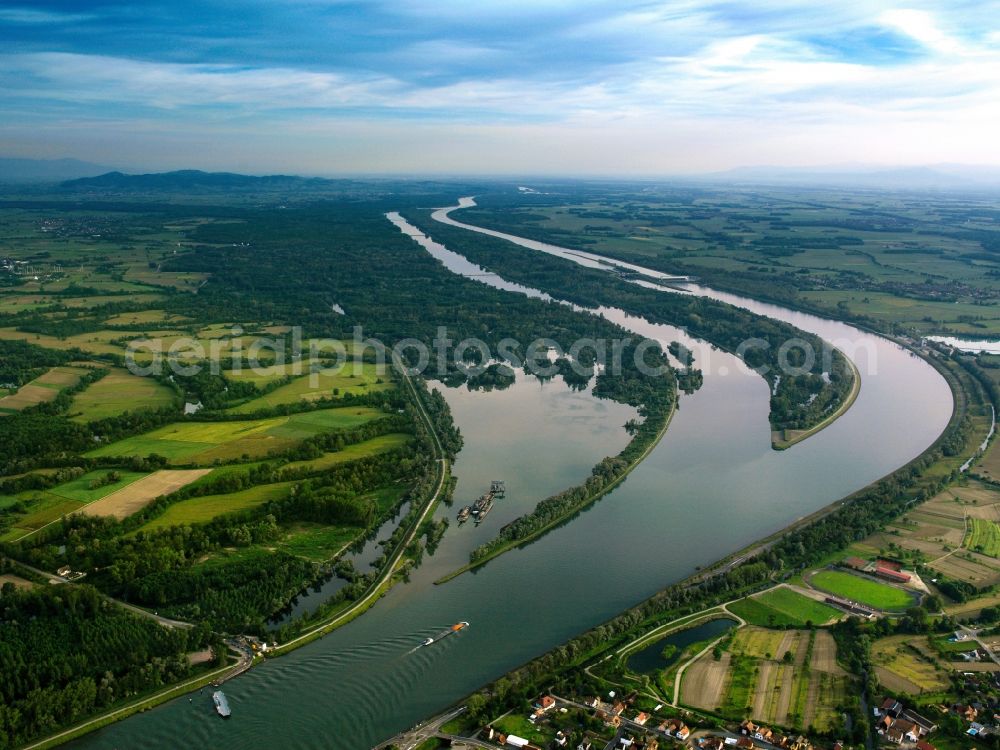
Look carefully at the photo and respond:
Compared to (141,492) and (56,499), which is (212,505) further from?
(56,499)

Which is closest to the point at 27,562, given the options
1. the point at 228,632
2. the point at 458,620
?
the point at 228,632

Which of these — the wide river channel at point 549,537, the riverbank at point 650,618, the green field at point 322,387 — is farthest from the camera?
the green field at point 322,387

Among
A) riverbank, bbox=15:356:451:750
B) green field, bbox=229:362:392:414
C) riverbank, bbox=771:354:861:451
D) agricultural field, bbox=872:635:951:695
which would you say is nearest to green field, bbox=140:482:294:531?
riverbank, bbox=15:356:451:750

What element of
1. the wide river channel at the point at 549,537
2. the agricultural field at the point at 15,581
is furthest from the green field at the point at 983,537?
the agricultural field at the point at 15,581

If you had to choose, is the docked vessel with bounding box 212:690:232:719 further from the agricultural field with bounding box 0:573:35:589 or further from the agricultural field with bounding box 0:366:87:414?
the agricultural field with bounding box 0:366:87:414

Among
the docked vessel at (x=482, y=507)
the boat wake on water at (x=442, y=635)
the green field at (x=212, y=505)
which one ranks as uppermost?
the green field at (x=212, y=505)

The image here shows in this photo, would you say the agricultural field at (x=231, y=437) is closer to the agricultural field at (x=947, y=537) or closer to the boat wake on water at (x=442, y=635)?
the boat wake on water at (x=442, y=635)

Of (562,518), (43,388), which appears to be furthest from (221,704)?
(43,388)

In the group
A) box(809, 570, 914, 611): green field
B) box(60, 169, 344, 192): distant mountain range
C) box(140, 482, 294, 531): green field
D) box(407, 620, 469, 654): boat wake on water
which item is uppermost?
box(60, 169, 344, 192): distant mountain range
